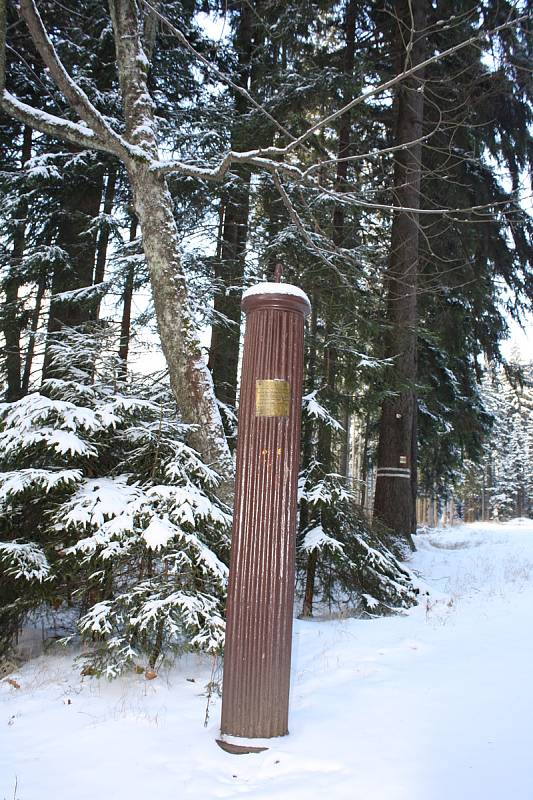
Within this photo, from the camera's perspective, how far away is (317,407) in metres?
6.19

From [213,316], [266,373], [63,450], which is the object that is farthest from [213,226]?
[266,373]

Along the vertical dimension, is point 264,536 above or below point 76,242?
below

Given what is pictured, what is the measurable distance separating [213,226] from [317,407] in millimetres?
3751

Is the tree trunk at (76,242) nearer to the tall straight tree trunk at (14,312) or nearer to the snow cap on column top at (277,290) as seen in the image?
the tall straight tree trunk at (14,312)

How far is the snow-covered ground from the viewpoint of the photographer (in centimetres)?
249

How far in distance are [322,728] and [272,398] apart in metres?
1.71

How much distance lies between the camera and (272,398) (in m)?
3.13

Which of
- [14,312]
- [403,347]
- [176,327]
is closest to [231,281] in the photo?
[403,347]

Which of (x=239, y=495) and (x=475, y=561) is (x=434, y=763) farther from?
(x=475, y=561)

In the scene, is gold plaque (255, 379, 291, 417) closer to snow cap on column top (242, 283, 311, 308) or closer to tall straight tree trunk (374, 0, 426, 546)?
snow cap on column top (242, 283, 311, 308)

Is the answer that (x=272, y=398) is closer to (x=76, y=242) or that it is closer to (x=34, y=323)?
(x=76, y=242)

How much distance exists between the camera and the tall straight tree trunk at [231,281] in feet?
26.3

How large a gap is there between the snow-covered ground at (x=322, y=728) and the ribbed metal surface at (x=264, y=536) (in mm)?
234

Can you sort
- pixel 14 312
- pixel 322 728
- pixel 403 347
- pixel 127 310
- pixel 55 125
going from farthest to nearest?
pixel 127 310 → pixel 403 347 → pixel 14 312 → pixel 55 125 → pixel 322 728
